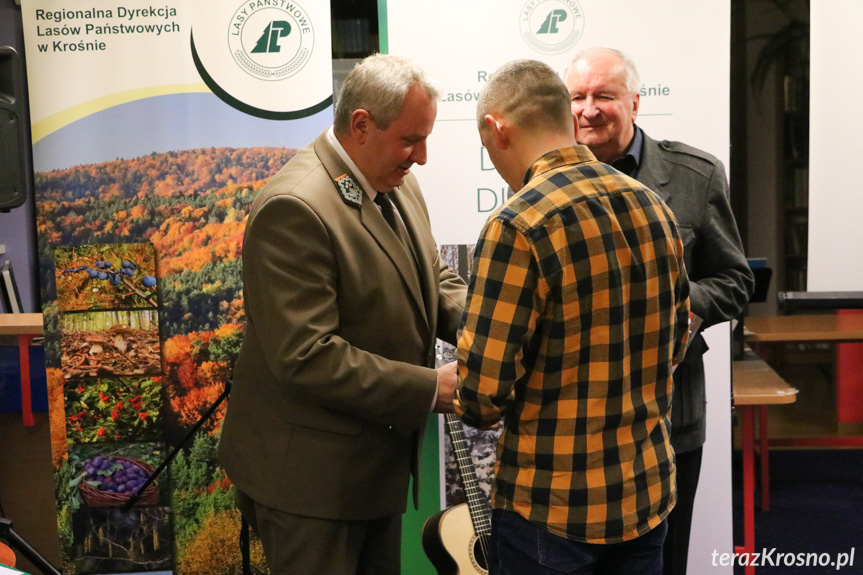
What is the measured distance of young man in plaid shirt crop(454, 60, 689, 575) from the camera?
1.41 m

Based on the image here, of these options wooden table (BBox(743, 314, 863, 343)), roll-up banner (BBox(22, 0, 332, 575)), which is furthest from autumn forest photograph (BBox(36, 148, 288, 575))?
wooden table (BBox(743, 314, 863, 343))

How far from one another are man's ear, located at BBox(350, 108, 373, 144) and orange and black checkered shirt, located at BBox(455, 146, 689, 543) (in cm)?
50

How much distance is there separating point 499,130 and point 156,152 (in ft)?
5.57

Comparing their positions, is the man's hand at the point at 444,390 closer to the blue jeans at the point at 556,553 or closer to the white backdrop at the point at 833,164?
the blue jeans at the point at 556,553

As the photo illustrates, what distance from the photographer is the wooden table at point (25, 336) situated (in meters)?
3.25

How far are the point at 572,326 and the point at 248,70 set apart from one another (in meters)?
1.84

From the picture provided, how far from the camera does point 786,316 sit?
194 inches

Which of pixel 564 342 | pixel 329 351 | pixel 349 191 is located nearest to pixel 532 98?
pixel 564 342

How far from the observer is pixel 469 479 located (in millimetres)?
2602

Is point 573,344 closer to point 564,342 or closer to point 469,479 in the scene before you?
point 564,342

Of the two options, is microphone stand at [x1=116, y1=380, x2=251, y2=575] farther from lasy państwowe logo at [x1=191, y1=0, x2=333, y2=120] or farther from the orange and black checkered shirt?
the orange and black checkered shirt

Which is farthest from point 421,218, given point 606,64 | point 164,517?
point 164,517

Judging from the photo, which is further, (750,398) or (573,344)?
(750,398)

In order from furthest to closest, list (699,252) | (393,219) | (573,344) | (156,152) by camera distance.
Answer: (156,152)
(699,252)
(393,219)
(573,344)
